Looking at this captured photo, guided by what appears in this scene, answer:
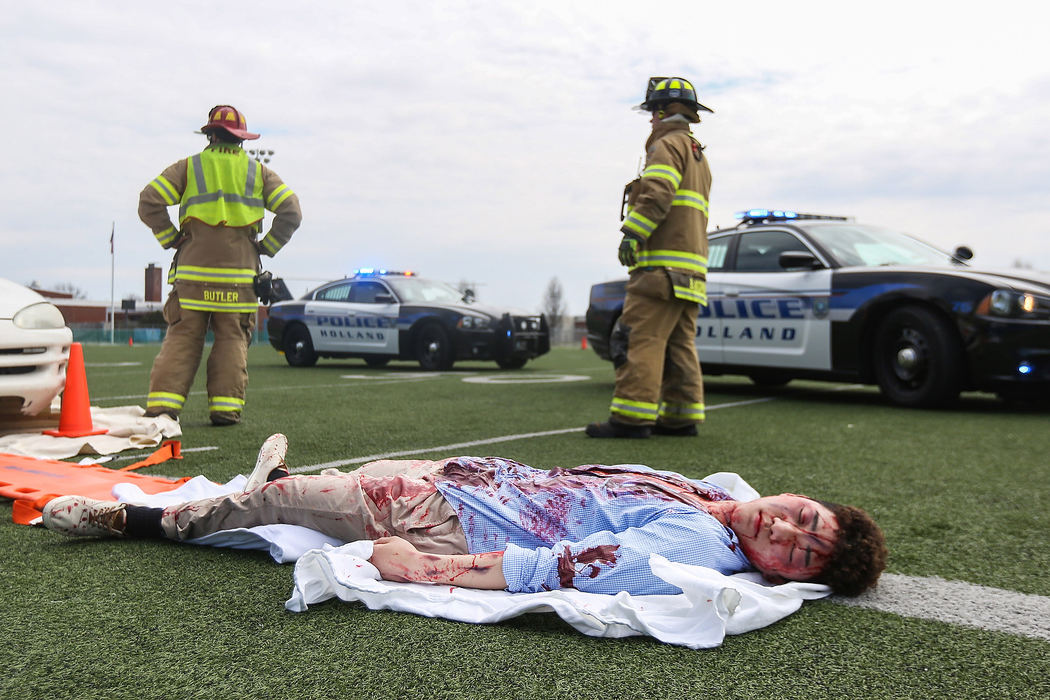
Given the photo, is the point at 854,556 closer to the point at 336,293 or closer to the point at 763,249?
the point at 763,249

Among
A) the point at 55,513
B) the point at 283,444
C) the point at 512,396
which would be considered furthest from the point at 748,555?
the point at 512,396

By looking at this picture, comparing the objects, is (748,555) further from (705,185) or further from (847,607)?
(705,185)

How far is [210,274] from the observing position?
19.8 feet

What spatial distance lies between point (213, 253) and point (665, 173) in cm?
305

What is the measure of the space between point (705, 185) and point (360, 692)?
479cm

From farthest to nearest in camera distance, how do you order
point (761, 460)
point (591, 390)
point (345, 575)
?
point (591, 390)
point (761, 460)
point (345, 575)

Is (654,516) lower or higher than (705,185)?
lower

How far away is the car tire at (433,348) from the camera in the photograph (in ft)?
41.3

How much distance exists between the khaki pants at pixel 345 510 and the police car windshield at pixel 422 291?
10.4m

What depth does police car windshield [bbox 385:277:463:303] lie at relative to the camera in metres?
13.1

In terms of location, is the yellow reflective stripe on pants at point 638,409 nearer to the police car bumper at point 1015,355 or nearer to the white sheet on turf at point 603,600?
the police car bumper at point 1015,355

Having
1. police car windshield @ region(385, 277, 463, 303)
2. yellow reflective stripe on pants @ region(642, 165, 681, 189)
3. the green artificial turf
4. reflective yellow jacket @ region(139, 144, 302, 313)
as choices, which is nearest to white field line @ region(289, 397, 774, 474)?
the green artificial turf

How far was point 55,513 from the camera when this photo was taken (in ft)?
9.21

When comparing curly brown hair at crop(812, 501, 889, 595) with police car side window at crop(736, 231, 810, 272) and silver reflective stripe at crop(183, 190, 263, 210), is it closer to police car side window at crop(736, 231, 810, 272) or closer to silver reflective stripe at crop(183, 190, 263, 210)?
silver reflective stripe at crop(183, 190, 263, 210)
